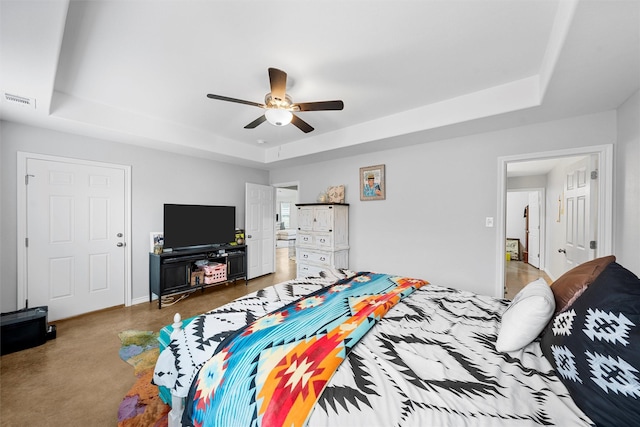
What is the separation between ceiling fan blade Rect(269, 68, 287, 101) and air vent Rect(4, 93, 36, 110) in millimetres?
2286

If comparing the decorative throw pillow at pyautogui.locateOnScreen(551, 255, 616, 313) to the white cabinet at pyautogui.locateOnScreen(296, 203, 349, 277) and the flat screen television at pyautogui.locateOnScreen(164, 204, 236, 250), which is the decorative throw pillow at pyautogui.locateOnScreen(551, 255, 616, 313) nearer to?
the white cabinet at pyautogui.locateOnScreen(296, 203, 349, 277)

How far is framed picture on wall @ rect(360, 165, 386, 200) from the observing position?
3.83 m

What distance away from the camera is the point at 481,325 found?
1441mm

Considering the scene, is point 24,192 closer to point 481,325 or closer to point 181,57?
point 181,57

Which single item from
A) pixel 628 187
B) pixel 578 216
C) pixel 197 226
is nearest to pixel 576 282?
pixel 628 187

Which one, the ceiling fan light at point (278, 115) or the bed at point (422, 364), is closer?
the bed at point (422, 364)

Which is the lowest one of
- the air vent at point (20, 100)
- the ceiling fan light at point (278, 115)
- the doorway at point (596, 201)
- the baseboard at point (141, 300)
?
the baseboard at point (141, 300)

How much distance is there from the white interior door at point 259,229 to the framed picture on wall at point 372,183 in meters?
2.14

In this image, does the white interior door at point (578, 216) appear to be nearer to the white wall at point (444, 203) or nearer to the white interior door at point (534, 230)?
the white wall at point (444, 203)

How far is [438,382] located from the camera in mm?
986

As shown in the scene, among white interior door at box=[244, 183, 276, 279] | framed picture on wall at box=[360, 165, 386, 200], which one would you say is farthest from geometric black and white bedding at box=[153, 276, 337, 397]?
white interior door at box=[244, 183, 276, 279]

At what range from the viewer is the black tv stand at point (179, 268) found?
3477 millimetres

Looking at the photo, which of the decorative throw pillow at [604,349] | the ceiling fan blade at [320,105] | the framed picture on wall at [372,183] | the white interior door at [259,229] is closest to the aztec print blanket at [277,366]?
the decorative throw pillow at [604,349]

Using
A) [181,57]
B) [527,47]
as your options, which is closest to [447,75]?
[527,47]
